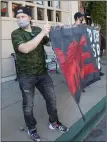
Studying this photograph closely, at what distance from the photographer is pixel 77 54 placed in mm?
4027

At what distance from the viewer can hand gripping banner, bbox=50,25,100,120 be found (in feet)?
11.5

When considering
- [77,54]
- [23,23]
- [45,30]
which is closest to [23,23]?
[23,23]

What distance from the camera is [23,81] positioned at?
3.34m

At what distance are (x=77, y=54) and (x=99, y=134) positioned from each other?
1.30 meters

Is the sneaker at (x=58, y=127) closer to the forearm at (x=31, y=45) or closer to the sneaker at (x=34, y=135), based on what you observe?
the sneaker at (x=34, y=135)

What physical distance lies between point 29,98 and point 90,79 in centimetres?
158

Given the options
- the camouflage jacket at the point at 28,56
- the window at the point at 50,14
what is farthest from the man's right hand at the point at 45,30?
the window at the point at 50,14

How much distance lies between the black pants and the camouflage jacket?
0.30 ft

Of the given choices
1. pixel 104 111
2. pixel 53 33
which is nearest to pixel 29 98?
pixel 53 33

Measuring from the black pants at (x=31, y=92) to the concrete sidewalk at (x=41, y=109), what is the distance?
A: 0.90ft

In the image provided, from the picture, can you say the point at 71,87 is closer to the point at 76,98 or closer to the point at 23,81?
the point at 76,98

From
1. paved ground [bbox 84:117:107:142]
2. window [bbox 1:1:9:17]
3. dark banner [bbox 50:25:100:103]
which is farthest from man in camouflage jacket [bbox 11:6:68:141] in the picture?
window [bbox 1:1:9:17]

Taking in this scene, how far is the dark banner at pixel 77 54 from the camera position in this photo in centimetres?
352

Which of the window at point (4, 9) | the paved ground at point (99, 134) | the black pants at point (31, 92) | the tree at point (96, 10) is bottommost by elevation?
the paved ground at point (99, 134)
